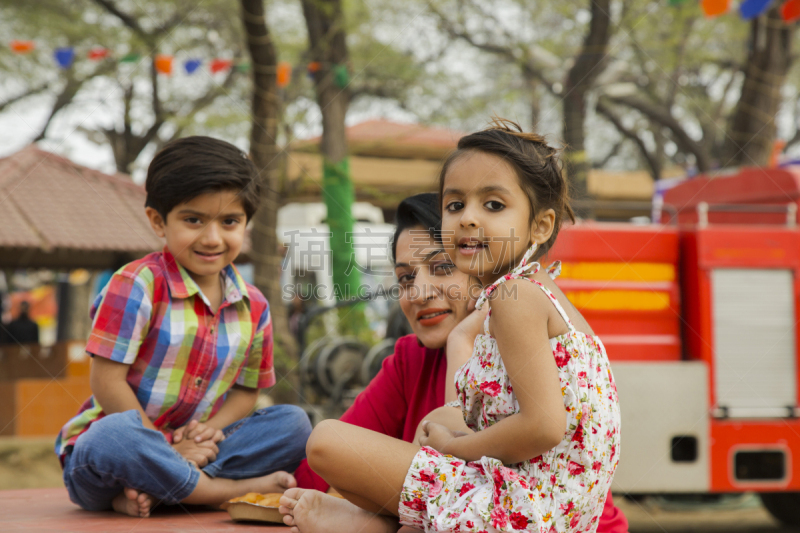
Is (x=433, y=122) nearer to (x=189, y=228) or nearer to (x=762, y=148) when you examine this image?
(x=762, y=148)

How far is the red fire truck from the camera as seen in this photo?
3988 millimetres

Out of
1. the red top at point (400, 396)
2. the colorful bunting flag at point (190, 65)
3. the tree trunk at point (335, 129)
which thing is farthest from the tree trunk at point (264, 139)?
the red top at point (400, 396)

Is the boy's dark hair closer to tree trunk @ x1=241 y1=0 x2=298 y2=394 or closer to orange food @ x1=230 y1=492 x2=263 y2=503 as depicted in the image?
orange food @ x1=230 y1=492 x2=263 y2=503

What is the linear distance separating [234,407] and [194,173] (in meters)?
0.76

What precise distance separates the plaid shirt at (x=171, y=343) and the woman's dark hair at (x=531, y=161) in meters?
0.93

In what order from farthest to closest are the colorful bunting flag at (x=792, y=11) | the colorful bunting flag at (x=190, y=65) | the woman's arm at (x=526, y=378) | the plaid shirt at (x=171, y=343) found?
the colorful bunting flag at (x=190, y=65)
the colorful bunting flag at (x=792, y=11)
the plaid shirt at (x=171, y=343)
the woman's arm at (x=526, y=378)

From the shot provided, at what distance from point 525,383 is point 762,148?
6.86m

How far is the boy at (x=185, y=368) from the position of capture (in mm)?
2041

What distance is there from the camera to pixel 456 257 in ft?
5.68

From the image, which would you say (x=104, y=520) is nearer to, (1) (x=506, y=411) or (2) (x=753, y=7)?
(1) (x=506, y=411)

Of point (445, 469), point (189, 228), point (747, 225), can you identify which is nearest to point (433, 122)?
point (747, 225)

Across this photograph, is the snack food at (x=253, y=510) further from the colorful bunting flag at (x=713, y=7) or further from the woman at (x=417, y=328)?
the colorful bunting flag at (x=713, y=7)

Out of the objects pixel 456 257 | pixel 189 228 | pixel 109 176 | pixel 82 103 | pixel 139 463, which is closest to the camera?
pixel 456 257

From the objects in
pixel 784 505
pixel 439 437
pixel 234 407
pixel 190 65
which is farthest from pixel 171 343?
pixel 190 65
